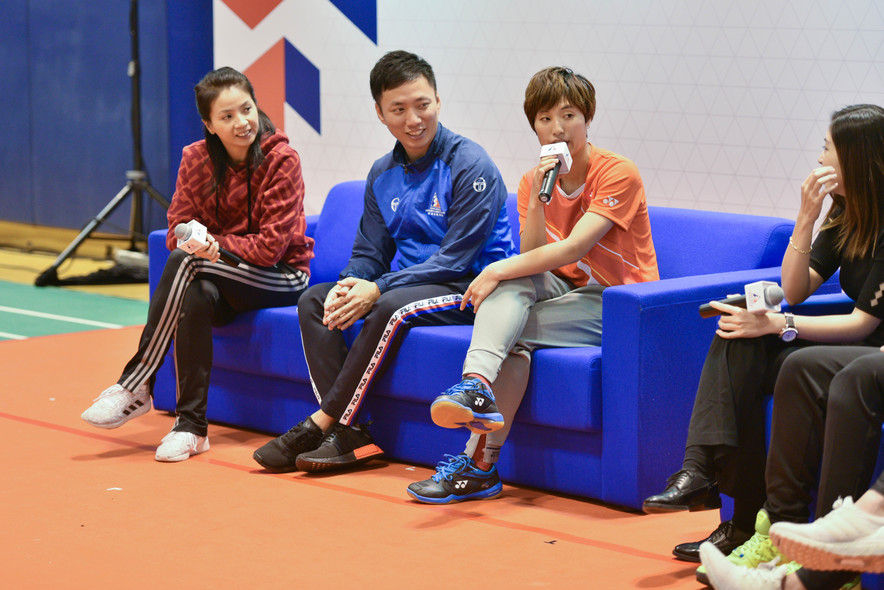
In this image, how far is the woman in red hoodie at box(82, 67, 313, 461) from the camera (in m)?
3.47

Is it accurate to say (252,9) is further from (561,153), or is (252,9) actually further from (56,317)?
(561,153)

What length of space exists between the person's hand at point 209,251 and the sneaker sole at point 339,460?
69 cm

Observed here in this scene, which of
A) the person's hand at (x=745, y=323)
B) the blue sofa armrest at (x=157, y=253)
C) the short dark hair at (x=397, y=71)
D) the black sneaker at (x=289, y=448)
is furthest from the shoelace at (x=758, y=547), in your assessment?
the blue sofa armrest at (x=157, y=253)

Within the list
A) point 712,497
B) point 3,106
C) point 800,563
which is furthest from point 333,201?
point 3,106

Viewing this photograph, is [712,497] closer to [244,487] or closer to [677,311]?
[677,311]

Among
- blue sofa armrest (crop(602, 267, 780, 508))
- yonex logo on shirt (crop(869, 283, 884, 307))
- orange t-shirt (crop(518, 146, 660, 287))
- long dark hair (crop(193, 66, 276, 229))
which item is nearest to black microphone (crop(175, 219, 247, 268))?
long dark hair (crop(193, 66, 276, 229))

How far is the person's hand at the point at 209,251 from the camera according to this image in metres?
3.44

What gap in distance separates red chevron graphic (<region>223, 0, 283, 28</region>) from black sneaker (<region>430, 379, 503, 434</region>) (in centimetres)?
329

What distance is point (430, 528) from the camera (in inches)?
108

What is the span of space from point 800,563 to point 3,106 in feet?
23.7

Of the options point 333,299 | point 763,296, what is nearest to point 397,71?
point 333,299

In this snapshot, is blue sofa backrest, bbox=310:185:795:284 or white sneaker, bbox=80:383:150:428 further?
white sneaker, bbox=80:383:150:428

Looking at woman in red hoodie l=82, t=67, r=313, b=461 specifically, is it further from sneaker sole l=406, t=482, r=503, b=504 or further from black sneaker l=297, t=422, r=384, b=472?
sneaker sole l=406, t=482, r=503, b=504

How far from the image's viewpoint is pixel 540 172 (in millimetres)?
2996
